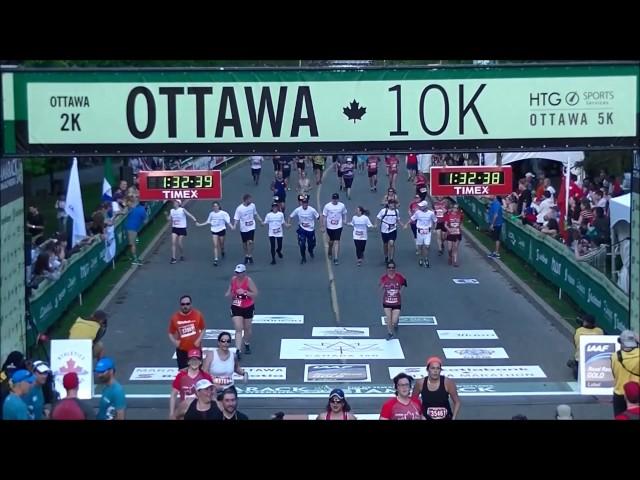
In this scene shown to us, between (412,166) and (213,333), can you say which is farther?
(412,166)

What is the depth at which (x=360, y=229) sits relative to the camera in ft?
80.0

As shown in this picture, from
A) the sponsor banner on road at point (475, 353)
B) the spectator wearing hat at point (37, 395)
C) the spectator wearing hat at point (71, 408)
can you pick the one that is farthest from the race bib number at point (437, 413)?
the sponsor banner on road at point (475, 353)

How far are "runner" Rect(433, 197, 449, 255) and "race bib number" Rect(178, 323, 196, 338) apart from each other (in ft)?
38.0

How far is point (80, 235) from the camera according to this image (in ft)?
66.2

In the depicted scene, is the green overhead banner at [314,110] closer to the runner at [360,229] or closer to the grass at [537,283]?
the grass at [537,283]

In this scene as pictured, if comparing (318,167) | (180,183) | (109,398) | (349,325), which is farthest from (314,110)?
(318,167)

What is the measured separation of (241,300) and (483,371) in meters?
3.87

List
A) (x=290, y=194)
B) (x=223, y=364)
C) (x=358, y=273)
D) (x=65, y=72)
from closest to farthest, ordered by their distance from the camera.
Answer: (x=65, y=72) → (x=223, y=364) → (x=358, y=273) → (x=290, y=194)

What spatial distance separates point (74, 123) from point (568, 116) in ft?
18.4

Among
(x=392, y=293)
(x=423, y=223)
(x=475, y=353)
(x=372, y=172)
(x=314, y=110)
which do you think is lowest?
(x=475, y=353)

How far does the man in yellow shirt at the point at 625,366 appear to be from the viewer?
11.8 m

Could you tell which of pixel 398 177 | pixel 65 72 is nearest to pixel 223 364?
pixel 65 72

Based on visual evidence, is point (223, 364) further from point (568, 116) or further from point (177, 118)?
point (568, 116)

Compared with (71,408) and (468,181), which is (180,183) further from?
(71,408)
